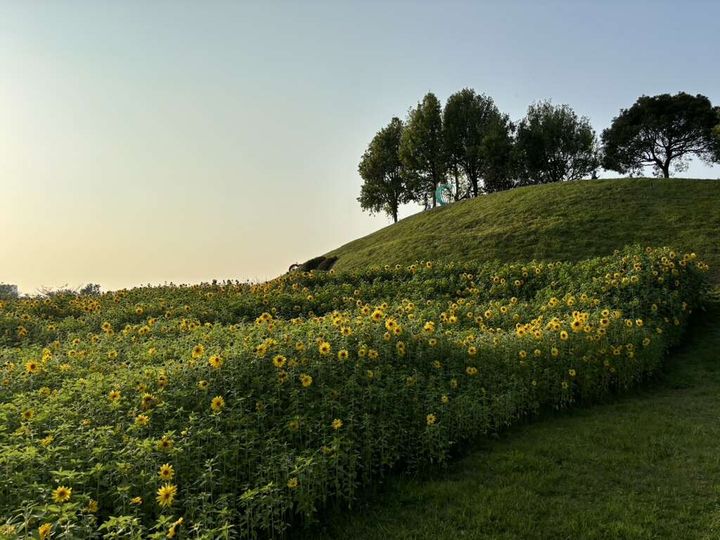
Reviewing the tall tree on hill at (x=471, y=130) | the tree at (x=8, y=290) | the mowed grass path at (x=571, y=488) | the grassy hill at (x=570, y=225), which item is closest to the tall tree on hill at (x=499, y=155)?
the tall tree on hill at (x=471, y=130)

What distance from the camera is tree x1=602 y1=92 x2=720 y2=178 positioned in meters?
43.4

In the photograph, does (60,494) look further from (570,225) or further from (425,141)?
(425,141)

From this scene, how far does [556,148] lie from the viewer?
4747 cm

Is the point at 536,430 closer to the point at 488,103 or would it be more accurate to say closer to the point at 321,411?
the point at 321,411

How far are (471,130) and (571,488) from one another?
45.3m

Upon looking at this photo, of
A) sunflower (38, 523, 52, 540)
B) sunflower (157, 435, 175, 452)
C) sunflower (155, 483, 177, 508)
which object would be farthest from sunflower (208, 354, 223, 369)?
sunflower (38, 523, 52, 540)

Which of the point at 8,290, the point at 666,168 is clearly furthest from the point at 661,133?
the point at 8,290

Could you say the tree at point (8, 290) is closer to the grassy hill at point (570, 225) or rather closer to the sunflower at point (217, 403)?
the grassy hill at point (570, 225)

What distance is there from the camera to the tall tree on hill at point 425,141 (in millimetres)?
47281

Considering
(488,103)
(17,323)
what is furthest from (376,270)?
(488,103)

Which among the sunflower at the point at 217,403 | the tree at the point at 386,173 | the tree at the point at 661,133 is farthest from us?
the tree at the point at 386,173

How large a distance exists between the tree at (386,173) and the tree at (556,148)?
10.6 meters

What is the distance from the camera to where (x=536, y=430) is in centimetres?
700

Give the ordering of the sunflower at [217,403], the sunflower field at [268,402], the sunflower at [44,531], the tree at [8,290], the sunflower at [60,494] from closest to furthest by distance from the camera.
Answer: the sunflower at [44,531] → the sunflower at [60,494] → the sunflower field at [268,402] → the sunflower at [217,403] → the tree at [8,290]
